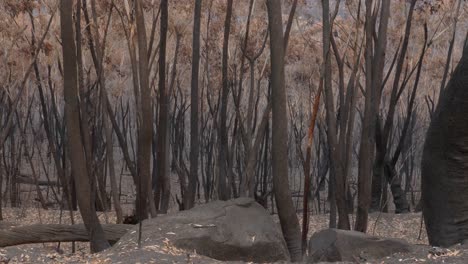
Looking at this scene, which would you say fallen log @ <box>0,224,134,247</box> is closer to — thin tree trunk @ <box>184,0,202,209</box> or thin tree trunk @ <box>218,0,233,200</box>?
thin tree trunk @ <box>184,0,202,209</box>

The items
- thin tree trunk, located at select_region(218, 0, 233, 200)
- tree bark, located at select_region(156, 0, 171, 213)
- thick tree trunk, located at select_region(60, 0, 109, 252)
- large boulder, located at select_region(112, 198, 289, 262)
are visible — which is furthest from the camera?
thin tree trunk, located at select_region(218, 0, 233, 200)

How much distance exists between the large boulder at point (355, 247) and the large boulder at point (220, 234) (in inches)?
9.4

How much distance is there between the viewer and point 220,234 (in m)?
4.02

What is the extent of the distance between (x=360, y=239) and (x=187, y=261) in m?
1.07

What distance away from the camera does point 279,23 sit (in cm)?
380

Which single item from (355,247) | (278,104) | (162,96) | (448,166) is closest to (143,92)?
(278,104)

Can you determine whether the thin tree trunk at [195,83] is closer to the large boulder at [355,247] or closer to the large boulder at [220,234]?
the large boulder at [220,234]

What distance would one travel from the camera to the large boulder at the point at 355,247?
3.96 metres

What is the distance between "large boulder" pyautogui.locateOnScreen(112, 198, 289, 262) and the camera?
3885 mm

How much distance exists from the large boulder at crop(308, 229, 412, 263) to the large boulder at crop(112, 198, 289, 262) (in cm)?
24

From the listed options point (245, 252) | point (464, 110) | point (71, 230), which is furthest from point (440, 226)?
point (71, 230)

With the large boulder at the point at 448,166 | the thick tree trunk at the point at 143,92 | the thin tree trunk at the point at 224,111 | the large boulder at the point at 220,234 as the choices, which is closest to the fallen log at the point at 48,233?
the large boulder at the point at 220,234

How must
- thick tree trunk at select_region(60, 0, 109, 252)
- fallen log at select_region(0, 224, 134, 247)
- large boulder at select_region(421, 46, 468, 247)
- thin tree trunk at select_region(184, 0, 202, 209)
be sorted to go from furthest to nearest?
thin tree trunk at select_region(184, 0, 202, 209) → fallen log at select_region(0, 224, 134, 247) → thick tree trunk at select_region(60, 0, 109, 252) → large boulder at select_region(421, 46, 468, 247)

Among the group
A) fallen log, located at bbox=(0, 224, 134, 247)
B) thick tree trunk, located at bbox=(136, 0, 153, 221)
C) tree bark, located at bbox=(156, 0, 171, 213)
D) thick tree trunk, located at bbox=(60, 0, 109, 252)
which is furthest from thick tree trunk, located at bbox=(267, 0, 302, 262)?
tree bark, located at bbox=(156, 0, 171, 213)
